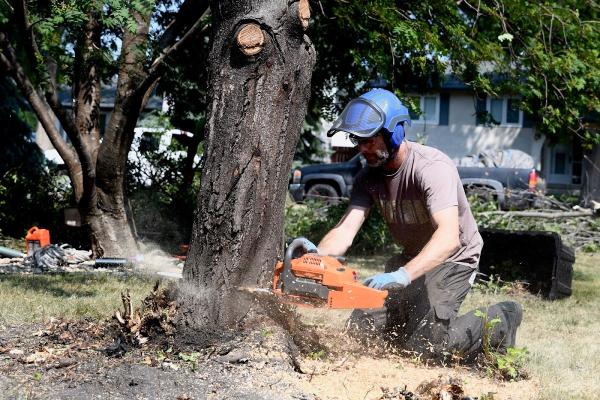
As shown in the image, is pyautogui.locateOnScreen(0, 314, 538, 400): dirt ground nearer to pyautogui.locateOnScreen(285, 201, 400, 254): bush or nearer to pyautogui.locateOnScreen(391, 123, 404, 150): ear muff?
pyautogui.locateOnScreen(391, 123, 404, 150): ear muff

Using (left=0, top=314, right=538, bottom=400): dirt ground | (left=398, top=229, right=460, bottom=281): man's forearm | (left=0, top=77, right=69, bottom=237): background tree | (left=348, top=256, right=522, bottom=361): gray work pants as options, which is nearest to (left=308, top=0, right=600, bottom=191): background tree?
(left=348, top=256, right=522, bottom=361): gray work pants

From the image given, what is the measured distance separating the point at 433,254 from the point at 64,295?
159 inches

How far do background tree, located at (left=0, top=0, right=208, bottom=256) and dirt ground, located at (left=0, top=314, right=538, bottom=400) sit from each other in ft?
15.3

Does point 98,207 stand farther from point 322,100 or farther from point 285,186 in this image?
point 285,186

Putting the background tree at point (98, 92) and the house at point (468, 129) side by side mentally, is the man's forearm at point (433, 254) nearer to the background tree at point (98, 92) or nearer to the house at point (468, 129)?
the background tree at point (98, 92)

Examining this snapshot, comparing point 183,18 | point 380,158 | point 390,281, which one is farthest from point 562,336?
point 183,18

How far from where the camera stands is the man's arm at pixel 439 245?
15.2 ft

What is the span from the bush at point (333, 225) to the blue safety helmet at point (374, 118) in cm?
721

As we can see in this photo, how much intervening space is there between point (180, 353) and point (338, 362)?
3.33 feet

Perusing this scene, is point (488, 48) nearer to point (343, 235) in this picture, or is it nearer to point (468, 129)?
point (343, 235)

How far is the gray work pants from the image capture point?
5.20m

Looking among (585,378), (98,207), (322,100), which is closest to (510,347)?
(585,378)

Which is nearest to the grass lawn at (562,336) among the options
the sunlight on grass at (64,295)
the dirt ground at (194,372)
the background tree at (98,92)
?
the dirt ground at (194,372)

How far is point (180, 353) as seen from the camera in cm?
441
